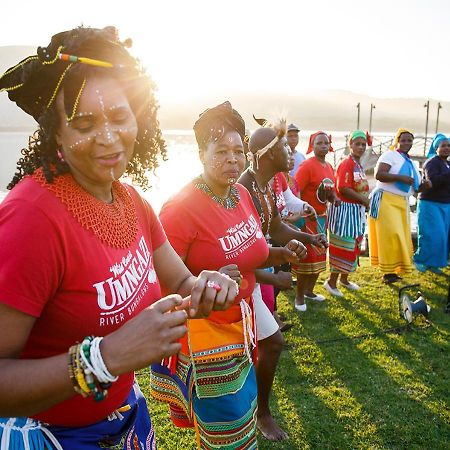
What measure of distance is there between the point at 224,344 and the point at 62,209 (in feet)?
4.76

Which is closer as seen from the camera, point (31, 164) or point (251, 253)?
point (31, 164)

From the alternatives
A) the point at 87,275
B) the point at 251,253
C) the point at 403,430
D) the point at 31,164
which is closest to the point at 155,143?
the point at 31,164

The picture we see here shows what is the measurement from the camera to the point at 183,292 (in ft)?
6.08

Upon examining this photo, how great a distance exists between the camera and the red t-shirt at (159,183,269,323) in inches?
95.6

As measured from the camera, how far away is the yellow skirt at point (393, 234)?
6.49 meters

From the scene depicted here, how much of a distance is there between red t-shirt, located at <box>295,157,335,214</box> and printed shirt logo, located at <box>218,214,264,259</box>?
3558 millimetres

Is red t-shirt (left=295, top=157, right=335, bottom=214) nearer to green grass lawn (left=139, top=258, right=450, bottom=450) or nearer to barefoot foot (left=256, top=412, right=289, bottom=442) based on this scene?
green grass lawn (left=139, top=258, right=450, bottom=450)

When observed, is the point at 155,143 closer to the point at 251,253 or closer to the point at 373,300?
the point at 251,253

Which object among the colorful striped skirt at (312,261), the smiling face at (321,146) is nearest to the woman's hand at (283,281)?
the colorful striped skirt at (312,261)

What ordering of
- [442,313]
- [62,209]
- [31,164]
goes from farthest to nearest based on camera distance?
[442,313]
[31,164]
[62,209]

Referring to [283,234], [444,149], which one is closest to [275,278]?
[283,234]

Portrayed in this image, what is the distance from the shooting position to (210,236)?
243 centimetres

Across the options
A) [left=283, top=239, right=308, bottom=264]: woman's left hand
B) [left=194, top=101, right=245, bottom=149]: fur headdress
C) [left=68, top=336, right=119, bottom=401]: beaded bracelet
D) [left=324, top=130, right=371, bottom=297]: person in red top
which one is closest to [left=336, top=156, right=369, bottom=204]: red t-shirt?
[left=324, top=130, right=371, bottom=297]: person in red top

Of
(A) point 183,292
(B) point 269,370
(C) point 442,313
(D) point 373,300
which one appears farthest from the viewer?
(D) point 373,300
